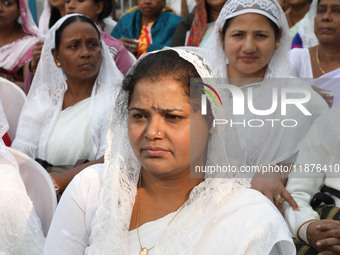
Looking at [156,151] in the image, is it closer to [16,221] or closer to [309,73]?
[16,221]

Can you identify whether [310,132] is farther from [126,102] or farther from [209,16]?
[209,16]

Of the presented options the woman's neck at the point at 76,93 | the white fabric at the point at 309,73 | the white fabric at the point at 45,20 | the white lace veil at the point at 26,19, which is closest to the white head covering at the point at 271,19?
the white fabric at the point at 309,73

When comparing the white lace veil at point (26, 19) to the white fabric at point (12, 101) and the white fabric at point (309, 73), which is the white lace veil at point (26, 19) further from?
the white fabric at point (309, 73)

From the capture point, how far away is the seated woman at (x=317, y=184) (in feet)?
7.85

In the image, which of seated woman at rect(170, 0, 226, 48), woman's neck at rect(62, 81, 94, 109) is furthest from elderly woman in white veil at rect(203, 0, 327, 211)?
seated woman at rect(170, 0, 226, 48)

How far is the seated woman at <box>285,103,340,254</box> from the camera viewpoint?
2.39 metres

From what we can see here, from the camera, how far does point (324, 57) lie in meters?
3.80

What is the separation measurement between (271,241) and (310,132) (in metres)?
1.14

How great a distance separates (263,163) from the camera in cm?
304

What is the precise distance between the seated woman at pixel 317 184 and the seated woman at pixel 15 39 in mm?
2731

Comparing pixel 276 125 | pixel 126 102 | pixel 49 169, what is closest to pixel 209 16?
pixel 276 125

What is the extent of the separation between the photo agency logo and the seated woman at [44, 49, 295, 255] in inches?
44.7

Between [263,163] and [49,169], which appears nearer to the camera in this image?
[263,163]

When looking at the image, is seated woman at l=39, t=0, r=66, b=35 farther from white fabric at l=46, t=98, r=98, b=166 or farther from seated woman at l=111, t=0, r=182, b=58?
white fabric at l=46, t=98, r=98, b=166
